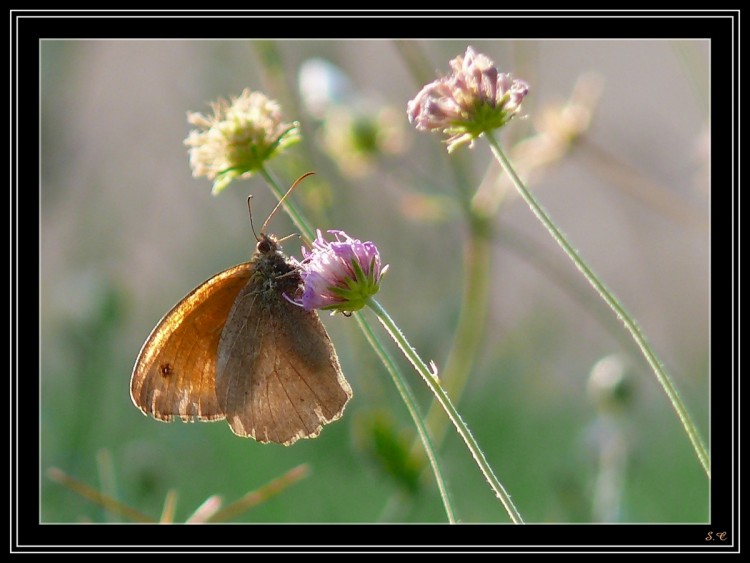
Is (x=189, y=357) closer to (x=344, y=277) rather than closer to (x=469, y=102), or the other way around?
(x=344, y=277)

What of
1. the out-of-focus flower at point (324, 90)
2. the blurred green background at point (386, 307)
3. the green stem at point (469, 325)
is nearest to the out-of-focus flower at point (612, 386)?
the blurred green background at point (386, 307)

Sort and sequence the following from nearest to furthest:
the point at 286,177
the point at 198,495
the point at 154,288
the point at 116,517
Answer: the point at 116,517
the point at 286,177
the point at 198,495
the point at 154,288

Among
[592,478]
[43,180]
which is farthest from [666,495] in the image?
[43,180]

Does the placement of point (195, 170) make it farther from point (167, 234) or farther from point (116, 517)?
point (167, 234)

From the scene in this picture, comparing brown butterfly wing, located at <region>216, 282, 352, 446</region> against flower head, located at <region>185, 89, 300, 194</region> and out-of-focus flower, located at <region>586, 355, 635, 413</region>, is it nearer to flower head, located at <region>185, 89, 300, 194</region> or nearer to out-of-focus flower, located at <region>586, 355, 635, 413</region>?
flower head, located at <region>185, 89, 300, 194</region>

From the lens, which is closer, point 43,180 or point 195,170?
point 195,170
